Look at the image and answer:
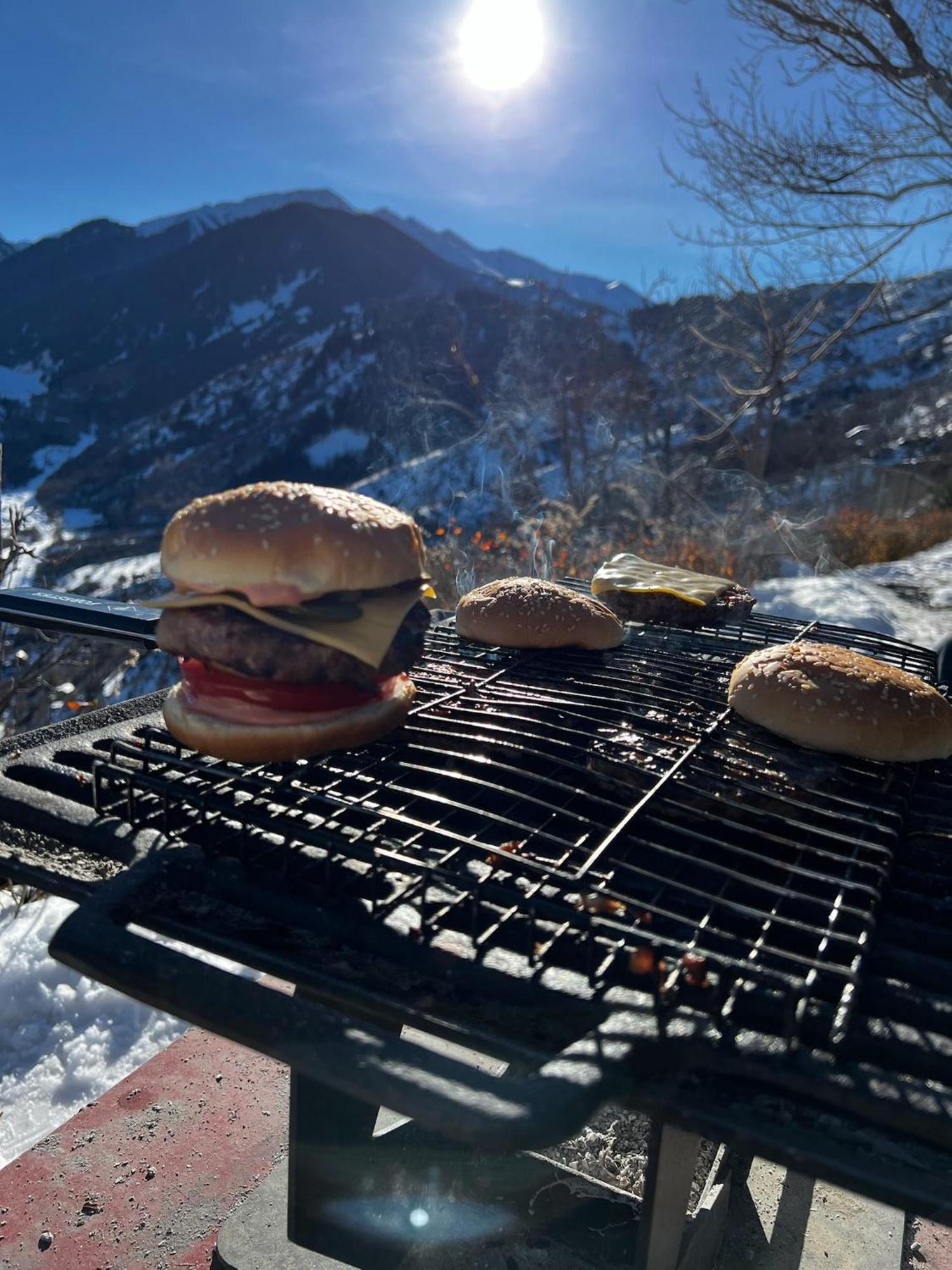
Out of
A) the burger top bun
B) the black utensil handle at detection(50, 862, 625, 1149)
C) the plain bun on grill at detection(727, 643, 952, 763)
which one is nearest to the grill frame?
the black utensil handle at detection(50, 862, 625, 1149)

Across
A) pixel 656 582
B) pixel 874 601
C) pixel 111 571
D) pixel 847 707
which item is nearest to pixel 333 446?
pixel 111 571

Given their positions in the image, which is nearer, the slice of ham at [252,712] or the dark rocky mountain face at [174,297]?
the slice of ham at [252,712]

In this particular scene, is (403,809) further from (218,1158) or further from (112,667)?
(112,667)

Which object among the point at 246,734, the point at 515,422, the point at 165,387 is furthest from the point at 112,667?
the point at 165,387

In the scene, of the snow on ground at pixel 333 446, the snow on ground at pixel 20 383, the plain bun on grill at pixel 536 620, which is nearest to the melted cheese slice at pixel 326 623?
the plain bun on grill at pixel 536 620

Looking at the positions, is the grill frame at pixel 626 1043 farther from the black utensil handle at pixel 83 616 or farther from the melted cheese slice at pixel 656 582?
the melted cheese slice at pixel 656 582
